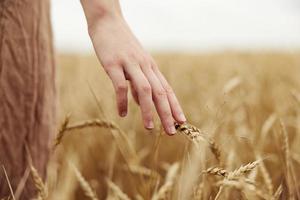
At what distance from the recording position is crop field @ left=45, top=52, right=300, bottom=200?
0.93 meters

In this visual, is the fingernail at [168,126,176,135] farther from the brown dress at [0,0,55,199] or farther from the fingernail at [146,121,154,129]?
the brown dress at [0,0,55,199]

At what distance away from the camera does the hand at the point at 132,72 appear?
2.77 ft

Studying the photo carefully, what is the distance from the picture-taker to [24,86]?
114 centimetres

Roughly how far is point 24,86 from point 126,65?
332mm

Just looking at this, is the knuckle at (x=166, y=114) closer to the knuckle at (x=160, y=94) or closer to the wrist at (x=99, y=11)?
the knuckle at (x=160, y=94)

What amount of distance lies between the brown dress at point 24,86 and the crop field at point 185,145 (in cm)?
5

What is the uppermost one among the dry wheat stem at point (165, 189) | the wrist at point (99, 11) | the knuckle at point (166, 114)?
the wrist at point (99, 11)

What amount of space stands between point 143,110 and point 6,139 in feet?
1.27

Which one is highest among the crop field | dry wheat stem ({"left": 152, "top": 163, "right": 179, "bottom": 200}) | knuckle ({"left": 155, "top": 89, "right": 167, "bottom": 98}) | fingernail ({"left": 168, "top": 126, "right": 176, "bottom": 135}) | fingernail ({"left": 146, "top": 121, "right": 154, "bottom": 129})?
knuckle ({"left": 155, "top": 89, "right": 167, "bottom": 98})

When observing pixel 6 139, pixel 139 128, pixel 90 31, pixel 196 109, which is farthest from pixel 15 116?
pixel 196 109

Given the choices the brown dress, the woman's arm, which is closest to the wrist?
the woman's arm

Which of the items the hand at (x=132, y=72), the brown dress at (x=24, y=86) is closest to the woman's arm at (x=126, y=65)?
the hand at (x=132, y=72)

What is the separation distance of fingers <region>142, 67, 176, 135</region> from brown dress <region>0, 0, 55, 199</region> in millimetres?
329

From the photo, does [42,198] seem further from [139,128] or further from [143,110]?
[139,128]
